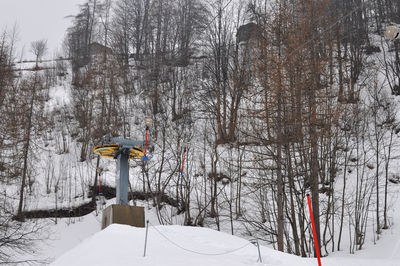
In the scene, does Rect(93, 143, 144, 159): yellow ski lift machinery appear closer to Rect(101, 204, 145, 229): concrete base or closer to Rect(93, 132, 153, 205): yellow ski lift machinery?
Rect(93, 132, 153, 205): yellow ski lift machinery

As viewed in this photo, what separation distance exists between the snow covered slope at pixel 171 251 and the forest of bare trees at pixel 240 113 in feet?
11.4

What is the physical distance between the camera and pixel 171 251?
6996mm

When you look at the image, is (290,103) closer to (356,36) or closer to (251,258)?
(251,258)

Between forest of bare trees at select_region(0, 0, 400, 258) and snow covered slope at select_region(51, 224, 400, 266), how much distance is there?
3466 mm

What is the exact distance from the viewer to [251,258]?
684 cm

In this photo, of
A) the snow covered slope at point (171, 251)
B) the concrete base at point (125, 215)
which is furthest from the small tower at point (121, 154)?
the snow covered slope at point (171, 251)

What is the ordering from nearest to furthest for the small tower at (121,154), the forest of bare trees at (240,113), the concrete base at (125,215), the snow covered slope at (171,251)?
1. the snow covered slope at (171,251)
2. the concrete base at (125,215)
3. the small tower at (121,154)
4. the forest of bare trees at (240,113)

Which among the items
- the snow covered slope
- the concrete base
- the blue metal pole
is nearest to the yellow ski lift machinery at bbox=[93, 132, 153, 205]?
the blue metal pole

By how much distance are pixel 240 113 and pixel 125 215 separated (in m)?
10.2

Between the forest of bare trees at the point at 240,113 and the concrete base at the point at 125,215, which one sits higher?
the forest of bare trees at the point at 240,113

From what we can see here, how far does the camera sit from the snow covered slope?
20.3ft

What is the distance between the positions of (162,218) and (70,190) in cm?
692

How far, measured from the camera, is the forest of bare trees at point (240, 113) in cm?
1243

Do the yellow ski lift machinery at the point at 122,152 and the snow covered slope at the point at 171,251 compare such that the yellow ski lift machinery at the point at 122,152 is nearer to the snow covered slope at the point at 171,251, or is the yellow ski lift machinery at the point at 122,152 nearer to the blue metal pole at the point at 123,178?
the blue metal pole at the point at 123,178
